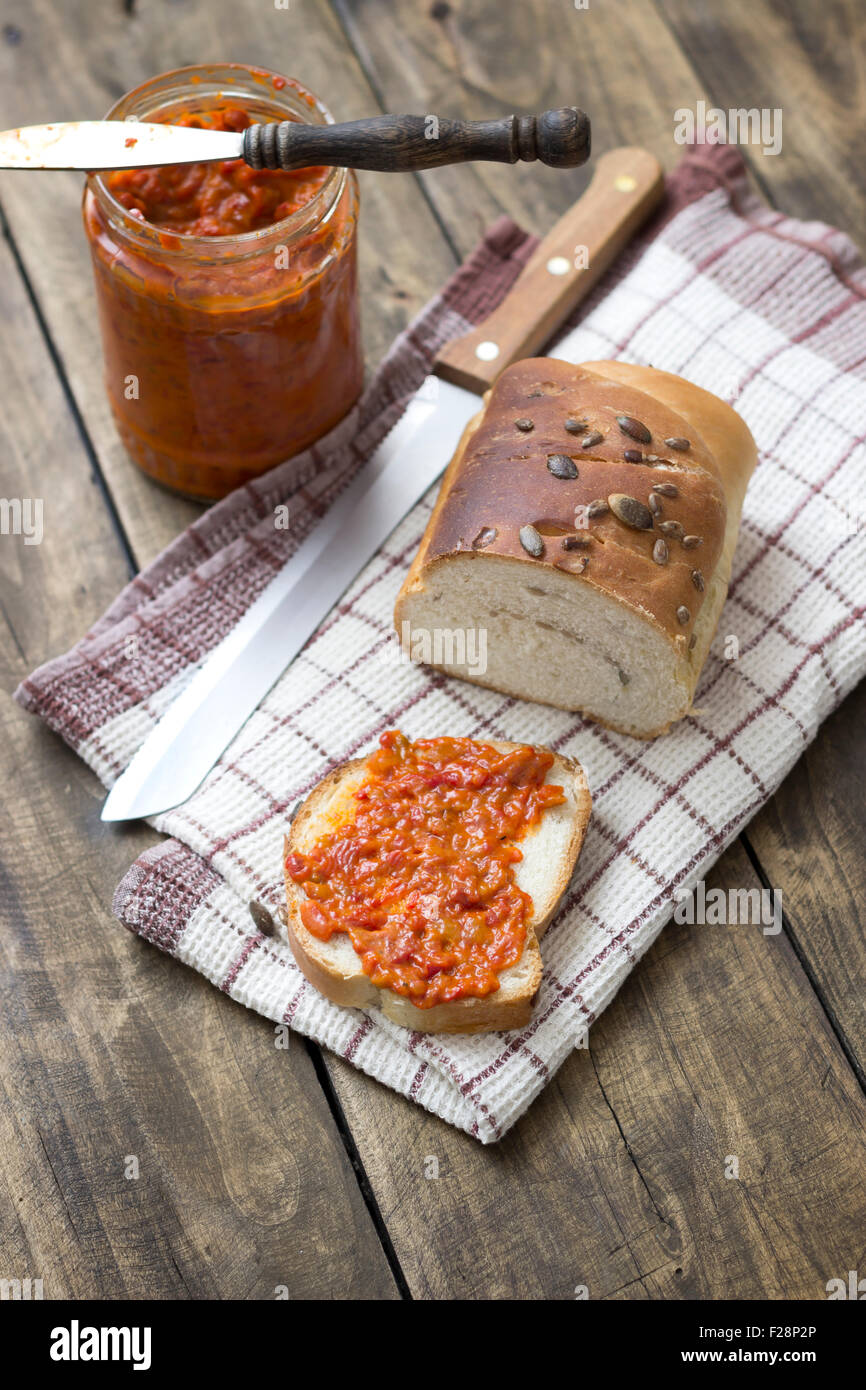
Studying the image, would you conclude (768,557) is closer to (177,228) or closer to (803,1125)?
(803,1125)

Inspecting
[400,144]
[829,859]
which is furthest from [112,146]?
[829,859]

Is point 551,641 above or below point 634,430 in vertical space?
below

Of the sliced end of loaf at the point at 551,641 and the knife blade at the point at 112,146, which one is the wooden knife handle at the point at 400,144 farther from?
the sliced end of loaf at the point at 551,641

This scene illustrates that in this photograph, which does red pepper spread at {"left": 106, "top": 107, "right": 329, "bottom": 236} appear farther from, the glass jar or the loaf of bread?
the loaf of bread

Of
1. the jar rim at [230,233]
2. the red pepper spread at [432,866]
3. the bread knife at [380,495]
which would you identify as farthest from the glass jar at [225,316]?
the red pepper spread at [432,866]

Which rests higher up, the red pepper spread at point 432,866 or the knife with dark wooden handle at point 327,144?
the knife with dark wooden handle at point 327,144

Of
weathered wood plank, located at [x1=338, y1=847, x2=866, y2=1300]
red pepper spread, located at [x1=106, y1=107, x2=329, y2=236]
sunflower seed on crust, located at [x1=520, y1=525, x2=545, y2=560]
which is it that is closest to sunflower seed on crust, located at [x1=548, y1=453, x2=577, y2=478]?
sunflower seed on crust, located at [x1=520, y1=525, x2=545, y2=560]

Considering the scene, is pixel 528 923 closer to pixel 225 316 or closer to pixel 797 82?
pixel 225 316
